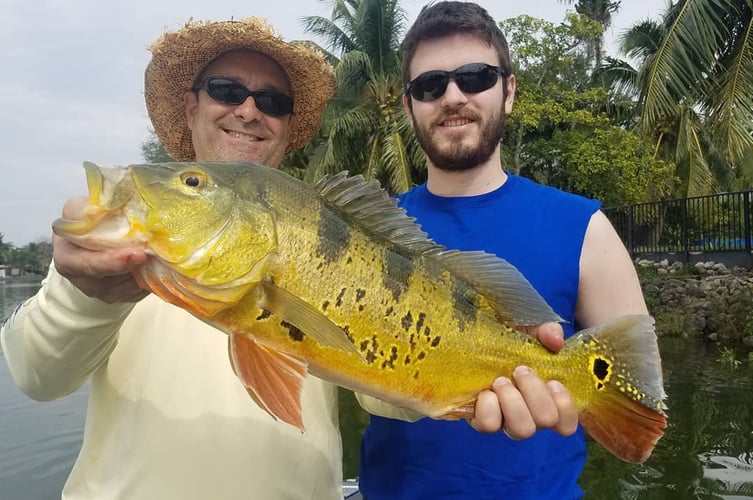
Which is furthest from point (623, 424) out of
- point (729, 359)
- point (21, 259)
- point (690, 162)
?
point (21, 259)

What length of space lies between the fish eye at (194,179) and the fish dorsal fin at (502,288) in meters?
0.79

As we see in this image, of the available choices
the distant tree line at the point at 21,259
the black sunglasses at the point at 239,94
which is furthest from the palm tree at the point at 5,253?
the black sunglasses at the point at 239,94

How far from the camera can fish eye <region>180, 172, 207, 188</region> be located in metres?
1.80

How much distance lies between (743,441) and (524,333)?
6.91 metres

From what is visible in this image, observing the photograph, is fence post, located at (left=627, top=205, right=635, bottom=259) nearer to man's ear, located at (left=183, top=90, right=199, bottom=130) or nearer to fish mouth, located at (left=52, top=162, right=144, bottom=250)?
man's ear, located at (left=183, top=90, right=199, bottom=130)

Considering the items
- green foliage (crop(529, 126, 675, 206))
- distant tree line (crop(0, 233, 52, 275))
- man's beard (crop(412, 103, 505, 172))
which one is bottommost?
distant tree line (crop(0, 233, 52, 275))

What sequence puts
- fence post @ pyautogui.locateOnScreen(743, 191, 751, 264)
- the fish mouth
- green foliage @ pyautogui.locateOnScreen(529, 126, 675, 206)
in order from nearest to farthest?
the fish mouth
fence post @ pyautogui.locateOnScreen(743, 191, 751, 264)
green foliage @ pyautogui.locateOnScreen(529, 126, 675, 206)

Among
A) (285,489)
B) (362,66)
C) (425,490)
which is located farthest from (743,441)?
(362,66)

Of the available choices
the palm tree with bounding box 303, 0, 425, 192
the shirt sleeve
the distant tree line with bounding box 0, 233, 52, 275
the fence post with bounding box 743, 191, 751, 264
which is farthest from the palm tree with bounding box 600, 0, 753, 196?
the distant tree line with bounding box 0, 233, 52, 275

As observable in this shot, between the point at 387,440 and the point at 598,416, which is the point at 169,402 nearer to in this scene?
the point at 387,440

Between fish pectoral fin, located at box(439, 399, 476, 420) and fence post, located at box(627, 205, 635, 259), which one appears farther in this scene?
fence post, located at box(627, 205, 635, 259)

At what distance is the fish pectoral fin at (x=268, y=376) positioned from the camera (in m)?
1.74

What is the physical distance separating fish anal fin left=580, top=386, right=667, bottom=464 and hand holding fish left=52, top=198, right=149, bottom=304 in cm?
155

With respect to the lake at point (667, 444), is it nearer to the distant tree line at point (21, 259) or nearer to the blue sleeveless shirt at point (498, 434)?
the blue sleeveless shirt at point (498, 434)
